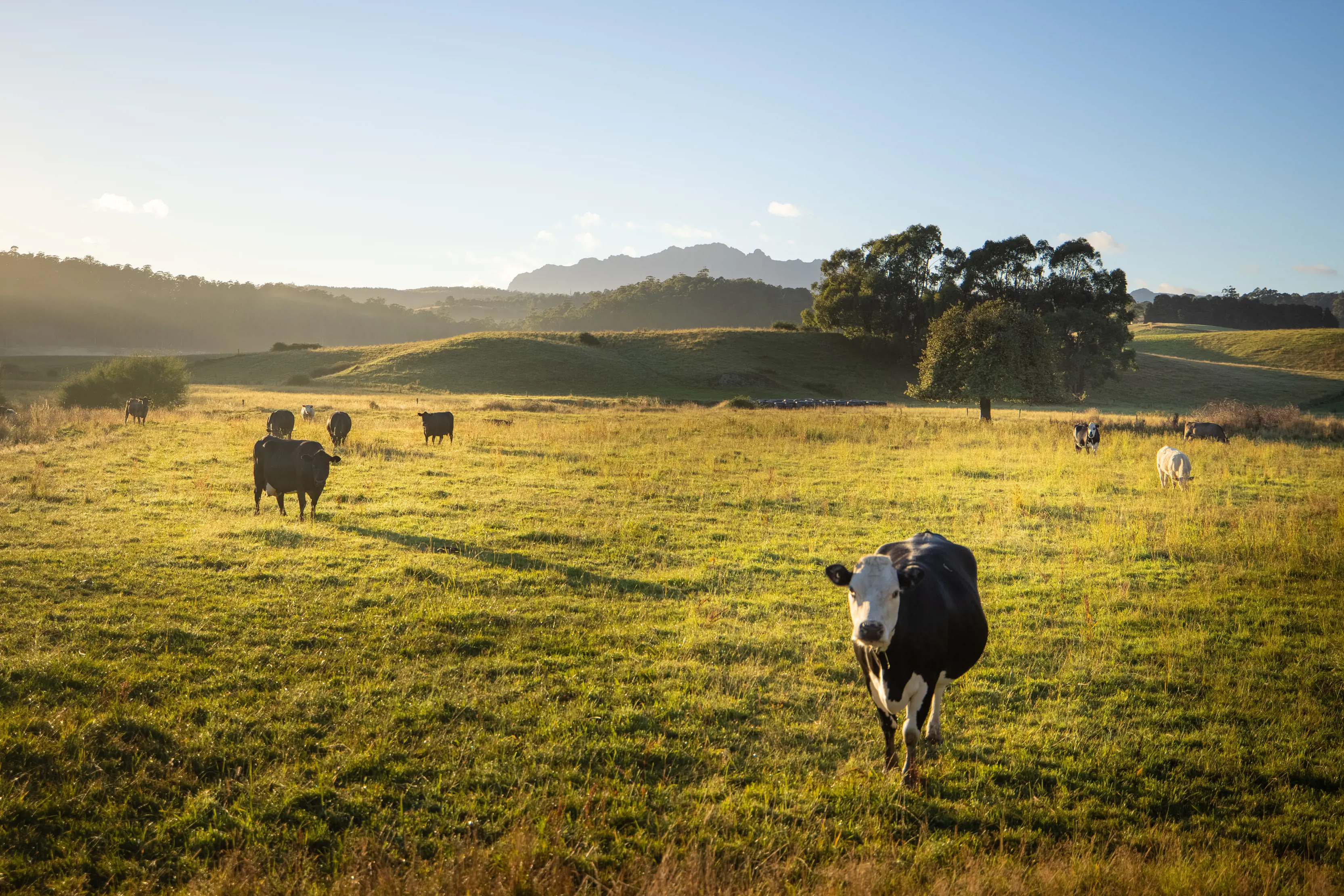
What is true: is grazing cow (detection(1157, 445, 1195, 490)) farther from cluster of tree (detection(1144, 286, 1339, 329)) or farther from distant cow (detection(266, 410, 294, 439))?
cluster of tree (detection(1144, 286, 1339, 329))

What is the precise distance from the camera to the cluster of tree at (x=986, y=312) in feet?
132

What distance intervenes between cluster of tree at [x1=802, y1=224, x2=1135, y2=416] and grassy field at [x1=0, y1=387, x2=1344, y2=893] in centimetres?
2438

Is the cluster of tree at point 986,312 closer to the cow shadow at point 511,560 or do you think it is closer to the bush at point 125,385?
the cow shadow at point 511,560

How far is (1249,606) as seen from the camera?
1026cm

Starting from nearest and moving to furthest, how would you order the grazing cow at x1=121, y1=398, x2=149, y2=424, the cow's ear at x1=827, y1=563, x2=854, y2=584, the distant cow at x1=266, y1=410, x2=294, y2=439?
the cow's ear at x1=827, y1=563, x2=854, y2=584 < the distant cow at x1=266, y1=410, x2=294, y2=439 < the grazing cow at x1=121, y1=398, x2=149, y2=424

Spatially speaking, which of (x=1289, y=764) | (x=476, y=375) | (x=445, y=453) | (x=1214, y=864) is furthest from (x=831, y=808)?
(x=476, y=375)

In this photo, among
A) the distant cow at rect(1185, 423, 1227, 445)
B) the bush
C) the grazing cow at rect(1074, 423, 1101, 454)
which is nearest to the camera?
the grazing cow at rect(1074, 423, 1101, 454)

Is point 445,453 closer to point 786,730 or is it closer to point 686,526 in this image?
point 686,526

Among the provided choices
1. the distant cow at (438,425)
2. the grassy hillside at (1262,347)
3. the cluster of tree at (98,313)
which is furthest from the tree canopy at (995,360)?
the cluster of tree at (98,313)

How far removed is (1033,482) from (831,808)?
56.9 ft

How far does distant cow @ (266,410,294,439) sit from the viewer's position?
28.2m

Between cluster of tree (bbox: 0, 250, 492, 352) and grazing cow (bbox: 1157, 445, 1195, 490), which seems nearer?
grazing cow (bbox: 1157, 445, 1195, 490)

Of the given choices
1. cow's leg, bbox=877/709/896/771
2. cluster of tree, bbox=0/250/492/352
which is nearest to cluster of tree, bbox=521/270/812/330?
cluster of tree, bbox=0/250/492/352

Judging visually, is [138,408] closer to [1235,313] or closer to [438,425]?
[438,425]
